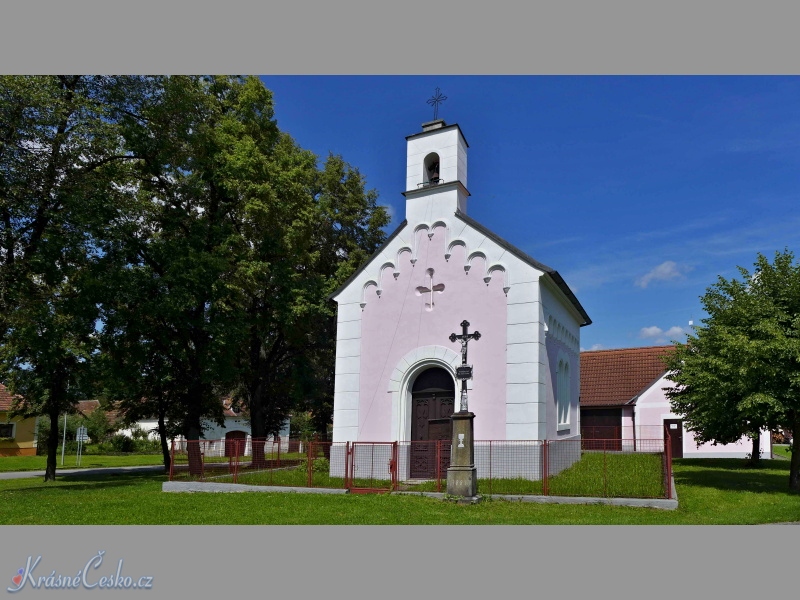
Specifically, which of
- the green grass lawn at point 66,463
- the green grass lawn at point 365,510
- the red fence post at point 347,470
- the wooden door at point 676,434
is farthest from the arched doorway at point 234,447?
the wooden door at point 676,434

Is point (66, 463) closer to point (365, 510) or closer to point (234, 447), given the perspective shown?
point (234, 447)

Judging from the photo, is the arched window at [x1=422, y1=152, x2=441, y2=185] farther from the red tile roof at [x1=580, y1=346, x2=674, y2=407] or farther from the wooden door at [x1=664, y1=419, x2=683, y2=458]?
the wooden door at [x1=664, y1=419, x2=683, y2=458]

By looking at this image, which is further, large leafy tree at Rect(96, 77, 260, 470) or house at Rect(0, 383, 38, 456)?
house at Rect(0, 383, 38, 456)

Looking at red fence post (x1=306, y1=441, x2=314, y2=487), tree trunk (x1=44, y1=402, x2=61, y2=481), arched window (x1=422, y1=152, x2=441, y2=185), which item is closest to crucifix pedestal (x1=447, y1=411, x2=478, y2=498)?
red fence post (x1=306, y1=441, x2=314, y2=487)

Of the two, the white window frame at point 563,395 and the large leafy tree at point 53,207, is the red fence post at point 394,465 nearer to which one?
the white window frame at point 563,395

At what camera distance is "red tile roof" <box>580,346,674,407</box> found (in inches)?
1275

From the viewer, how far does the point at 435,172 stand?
1988 cm

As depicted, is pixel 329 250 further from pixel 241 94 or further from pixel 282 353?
pixel 241 94

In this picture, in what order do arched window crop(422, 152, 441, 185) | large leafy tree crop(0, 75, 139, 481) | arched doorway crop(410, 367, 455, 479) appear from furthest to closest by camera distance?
arched window crop(422, 152, 441, 185) → large leafy tree crop(0, 75, 139, 481) → arched doorway crop(410, 367, 455, 479)

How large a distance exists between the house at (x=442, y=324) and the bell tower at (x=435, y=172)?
3cm

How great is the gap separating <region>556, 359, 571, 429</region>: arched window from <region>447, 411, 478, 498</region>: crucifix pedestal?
24.4 feet

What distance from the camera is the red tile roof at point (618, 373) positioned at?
32.4 metres

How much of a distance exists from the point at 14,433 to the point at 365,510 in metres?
41.6
